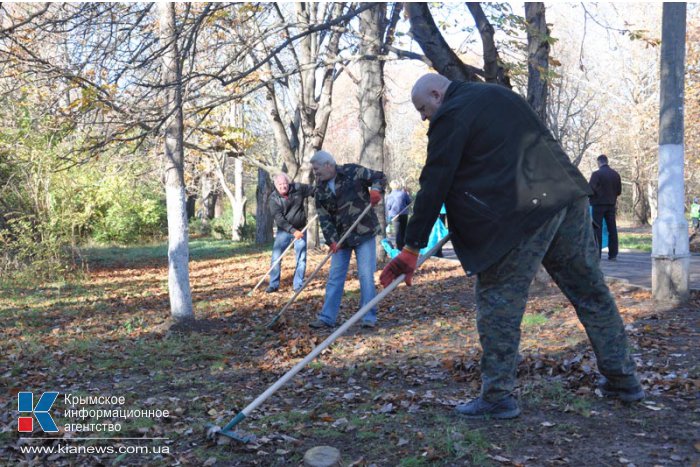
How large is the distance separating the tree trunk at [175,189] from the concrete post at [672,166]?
215 inches

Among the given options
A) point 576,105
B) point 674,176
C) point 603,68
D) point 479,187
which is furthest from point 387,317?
point 603,68

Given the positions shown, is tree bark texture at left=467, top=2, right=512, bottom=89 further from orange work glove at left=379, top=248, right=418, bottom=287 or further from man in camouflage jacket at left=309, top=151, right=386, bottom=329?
orange work glove at left=379, top=248, right=418, bottom=287

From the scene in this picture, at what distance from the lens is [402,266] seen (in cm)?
430

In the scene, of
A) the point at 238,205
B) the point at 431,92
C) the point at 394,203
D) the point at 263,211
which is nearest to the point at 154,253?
the point at 263,211

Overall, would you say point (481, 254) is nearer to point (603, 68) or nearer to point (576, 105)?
point (576, 105)

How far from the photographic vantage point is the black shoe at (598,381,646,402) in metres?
4.34

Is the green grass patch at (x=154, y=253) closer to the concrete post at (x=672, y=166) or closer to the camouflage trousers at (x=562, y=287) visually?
the concrete post at (x=672, y=166)

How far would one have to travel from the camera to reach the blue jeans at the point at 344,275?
303 inches

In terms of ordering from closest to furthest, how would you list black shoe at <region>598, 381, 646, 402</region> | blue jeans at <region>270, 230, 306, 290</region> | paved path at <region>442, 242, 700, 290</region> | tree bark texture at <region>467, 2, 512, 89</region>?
black shoe at <region>598, 381, 646, 402</region> → tree bark texture at <region>467, 2, 512, 89</region> → paved path at <region>442, 242, 700, 290</region> → blue jeans at <region>270, 230, 306, 290</region>

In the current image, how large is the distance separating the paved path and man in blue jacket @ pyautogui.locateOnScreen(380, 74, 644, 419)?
5306 millimetres

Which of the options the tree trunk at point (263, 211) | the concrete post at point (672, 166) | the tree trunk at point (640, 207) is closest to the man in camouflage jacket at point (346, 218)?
the concrete post at point (672, 166)

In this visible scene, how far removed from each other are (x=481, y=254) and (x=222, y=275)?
1221cm

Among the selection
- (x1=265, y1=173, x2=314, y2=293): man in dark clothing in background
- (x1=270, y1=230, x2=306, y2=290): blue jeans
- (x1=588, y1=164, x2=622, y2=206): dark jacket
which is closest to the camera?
(x1=265, y1=173, x2=314, y2=293): man in dark clothing in background

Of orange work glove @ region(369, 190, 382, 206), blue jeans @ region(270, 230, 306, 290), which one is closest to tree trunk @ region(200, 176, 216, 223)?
blue jeans @ region(270, 230, 306, 290)
